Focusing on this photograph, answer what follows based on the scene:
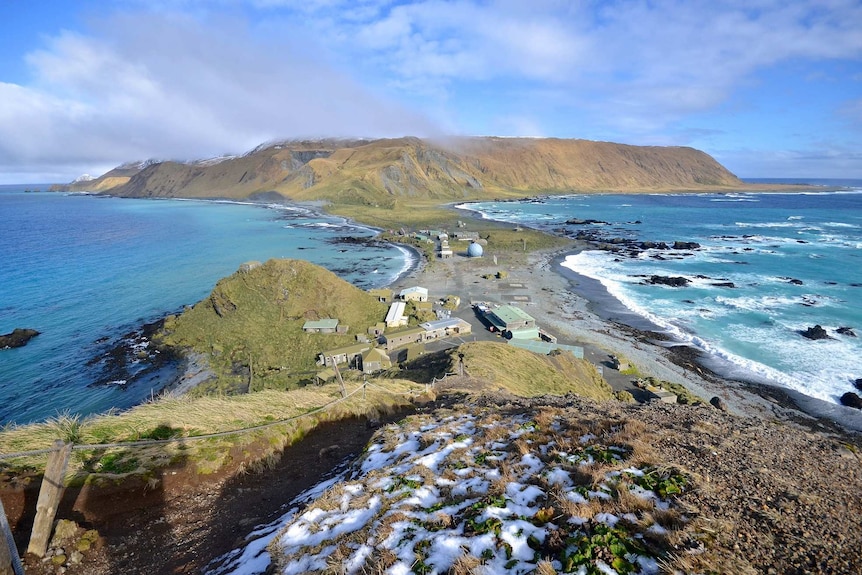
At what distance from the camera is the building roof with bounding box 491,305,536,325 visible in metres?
37.0

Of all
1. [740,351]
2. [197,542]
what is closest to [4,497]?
[197,542]

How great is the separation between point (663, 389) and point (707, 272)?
1641 inches

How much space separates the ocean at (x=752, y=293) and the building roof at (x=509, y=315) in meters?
10.9

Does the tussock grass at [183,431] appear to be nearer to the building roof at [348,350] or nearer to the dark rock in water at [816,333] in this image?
the building roof at [348,350]

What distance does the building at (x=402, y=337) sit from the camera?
3362cm

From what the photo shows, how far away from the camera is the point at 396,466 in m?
8.55

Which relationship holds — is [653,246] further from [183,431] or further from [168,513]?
[168,513]

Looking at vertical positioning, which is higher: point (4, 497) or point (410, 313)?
point (4, 497)

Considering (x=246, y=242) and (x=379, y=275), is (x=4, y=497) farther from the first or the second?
(x=246, y=242)

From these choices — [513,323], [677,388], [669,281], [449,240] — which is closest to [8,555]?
[677,388]

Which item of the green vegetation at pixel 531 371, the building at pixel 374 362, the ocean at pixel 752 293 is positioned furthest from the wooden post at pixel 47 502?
the ocean at pixel 752 293

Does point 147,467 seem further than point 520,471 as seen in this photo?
Yes

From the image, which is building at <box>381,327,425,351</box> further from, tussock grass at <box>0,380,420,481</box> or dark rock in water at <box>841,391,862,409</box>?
dark rock in water at <box>841,391,862,409</box>

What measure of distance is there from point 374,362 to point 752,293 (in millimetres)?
46981
